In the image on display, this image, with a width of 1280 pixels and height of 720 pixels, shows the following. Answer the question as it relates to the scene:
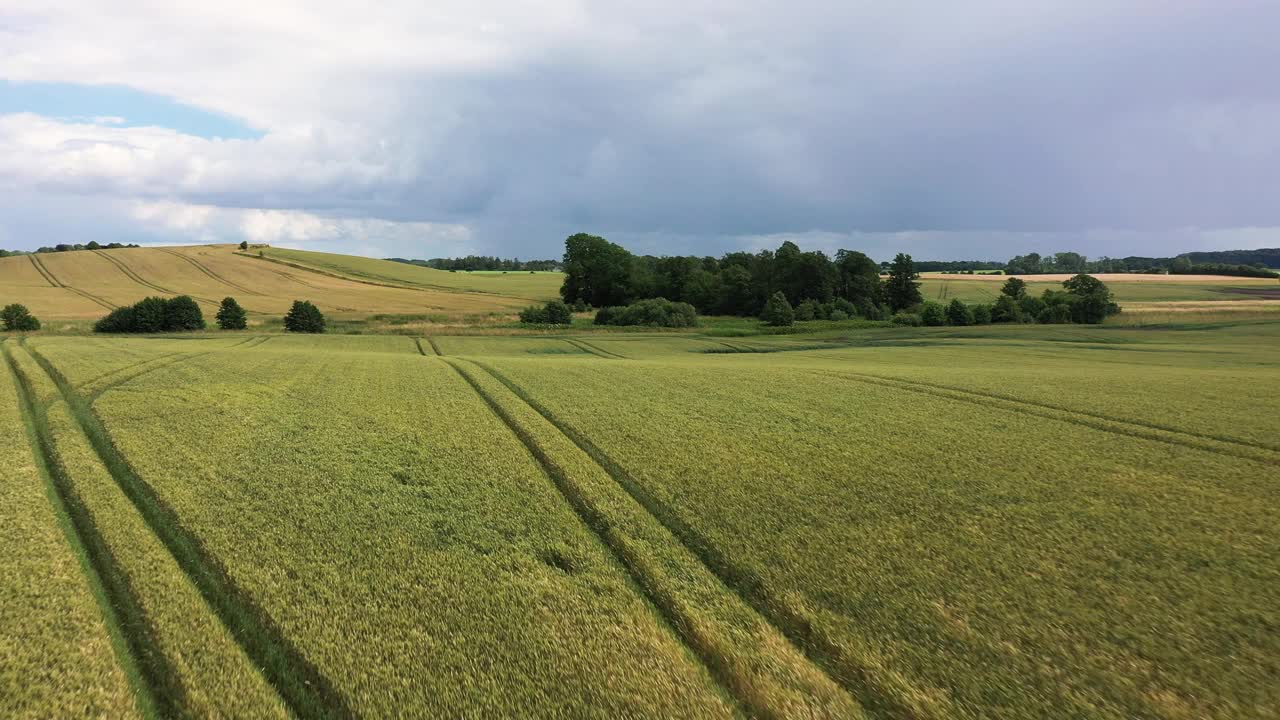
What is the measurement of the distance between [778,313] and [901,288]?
82.1ft

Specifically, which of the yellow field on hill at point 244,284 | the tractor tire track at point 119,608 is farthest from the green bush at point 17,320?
the tractor tire track at point 119,608

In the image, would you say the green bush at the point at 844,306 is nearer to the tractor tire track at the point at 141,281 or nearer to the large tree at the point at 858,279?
the large tree at the point at 858,279

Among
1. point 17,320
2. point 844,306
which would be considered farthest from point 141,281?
point 844,306

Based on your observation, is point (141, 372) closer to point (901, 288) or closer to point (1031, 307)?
point (1031, 307)

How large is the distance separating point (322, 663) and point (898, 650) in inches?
214

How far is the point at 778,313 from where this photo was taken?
76500 millimetres

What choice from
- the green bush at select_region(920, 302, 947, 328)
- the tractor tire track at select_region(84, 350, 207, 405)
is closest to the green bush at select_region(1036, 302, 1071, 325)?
the green bush at select_region(920, 302, 947, 328)

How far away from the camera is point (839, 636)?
6.60 metres

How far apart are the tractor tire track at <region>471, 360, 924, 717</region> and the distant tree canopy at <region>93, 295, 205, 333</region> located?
53.1 meters

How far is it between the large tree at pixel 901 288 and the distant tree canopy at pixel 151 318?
263 feet

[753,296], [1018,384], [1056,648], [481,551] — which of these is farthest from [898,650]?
[753,296]

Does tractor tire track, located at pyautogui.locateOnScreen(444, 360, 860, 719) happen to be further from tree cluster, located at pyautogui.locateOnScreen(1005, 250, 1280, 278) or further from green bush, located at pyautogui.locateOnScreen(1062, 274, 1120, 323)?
tree cluster, located at pyautogui.locateOnScreen(1005, 250, 1280, 278)

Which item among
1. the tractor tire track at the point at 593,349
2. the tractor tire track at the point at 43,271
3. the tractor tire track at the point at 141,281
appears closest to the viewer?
the tractor tire track at the point at 593,349

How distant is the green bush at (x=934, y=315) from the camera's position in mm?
68938
